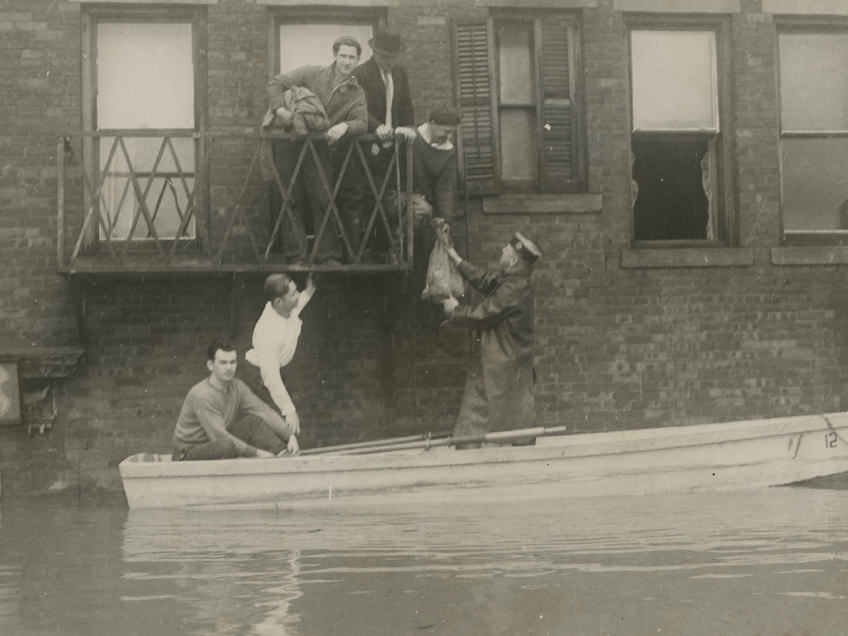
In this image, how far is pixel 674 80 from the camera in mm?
12109

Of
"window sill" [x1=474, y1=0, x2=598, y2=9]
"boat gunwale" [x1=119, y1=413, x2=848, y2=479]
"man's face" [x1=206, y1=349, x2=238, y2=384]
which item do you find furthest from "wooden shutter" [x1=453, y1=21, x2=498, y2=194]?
"man's face" [x1=206, y1=349, x2=238, y2=384]

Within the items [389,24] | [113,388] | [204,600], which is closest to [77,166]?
[113,388]

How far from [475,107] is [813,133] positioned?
11.2 ft

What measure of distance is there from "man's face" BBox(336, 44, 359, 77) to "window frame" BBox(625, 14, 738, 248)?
3.00m

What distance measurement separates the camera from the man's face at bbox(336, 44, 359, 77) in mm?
10367

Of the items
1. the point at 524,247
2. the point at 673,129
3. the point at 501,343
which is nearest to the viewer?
the point at 524,247

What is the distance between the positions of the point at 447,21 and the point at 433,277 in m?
2.56

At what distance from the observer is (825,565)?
7512 mm

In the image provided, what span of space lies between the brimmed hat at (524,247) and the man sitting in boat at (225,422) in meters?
2.36

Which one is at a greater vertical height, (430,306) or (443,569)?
(430,306)

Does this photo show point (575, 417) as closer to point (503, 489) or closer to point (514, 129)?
point (503, 489)

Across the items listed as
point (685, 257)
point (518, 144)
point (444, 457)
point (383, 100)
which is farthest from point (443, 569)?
point (518, 144)

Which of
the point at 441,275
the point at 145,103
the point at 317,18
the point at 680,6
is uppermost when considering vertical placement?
the point at 680,6

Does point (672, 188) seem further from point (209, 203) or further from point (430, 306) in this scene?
point (209, 203)
